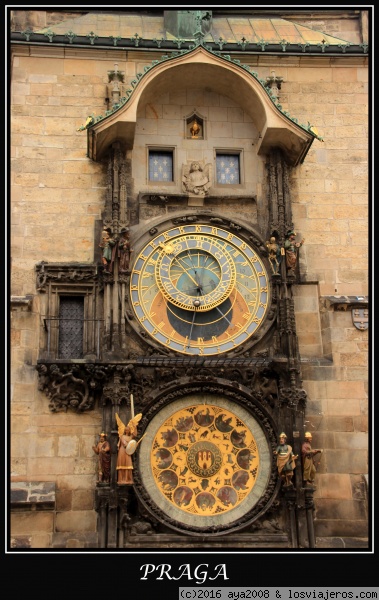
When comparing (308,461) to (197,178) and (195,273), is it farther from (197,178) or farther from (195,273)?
(197,178)

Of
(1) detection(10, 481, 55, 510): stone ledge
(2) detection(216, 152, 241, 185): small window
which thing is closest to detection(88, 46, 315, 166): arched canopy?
(2) detection(216, 152, 241, 185): small window

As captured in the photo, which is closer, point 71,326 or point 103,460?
point 103,460

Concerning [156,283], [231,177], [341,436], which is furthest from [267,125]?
[341,436]

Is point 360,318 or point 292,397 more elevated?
point 360,318

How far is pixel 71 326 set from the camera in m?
13.4

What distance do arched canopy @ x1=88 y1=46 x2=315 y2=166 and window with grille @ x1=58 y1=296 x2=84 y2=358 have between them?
5.76ft

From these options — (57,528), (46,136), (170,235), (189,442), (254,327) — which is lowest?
(57,528)

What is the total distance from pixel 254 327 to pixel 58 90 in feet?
12.2

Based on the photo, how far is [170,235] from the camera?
45.1 ft

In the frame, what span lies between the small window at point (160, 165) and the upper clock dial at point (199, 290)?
769 millimetres

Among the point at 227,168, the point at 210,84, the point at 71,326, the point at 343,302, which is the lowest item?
the point at 71,326

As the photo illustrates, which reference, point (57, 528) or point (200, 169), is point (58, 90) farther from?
point (57, 528)

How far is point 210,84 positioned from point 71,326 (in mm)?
3375

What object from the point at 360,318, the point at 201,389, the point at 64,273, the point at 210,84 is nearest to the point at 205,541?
the point at 201,389
